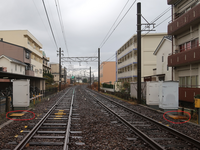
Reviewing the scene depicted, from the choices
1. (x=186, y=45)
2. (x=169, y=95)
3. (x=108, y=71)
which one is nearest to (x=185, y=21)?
(x=186, y=45)

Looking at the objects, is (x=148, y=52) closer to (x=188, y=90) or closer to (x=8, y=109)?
(x=188, y=90)

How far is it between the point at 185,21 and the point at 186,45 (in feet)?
8.77

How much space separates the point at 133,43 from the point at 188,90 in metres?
24.7

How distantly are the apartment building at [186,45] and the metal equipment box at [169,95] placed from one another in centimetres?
362

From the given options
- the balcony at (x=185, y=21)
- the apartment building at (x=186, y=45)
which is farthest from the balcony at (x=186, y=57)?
the balcony at (x=185, y=21)

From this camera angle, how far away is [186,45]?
58.2 feet

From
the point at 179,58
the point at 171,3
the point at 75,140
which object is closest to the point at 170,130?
the point at 75,140

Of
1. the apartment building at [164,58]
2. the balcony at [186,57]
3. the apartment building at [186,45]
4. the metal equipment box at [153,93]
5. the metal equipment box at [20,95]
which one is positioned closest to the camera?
the metal equipment box at [20,95]

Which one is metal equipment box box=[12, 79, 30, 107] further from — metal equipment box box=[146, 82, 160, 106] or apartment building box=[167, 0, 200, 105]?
apartment building box=[167, 0, 200, 105]

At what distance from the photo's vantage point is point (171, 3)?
18.9 metres

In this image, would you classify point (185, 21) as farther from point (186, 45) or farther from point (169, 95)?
point (169, 95)

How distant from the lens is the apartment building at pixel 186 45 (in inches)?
595

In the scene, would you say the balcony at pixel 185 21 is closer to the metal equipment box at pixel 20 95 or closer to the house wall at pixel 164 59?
the house wall at pixel 164 59

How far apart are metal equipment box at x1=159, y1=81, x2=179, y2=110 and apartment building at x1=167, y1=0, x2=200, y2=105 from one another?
362cm
